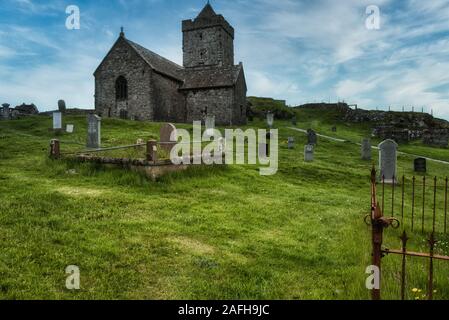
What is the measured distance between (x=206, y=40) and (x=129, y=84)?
15178 millimetres

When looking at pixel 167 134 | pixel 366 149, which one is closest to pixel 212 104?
pixel 366 149

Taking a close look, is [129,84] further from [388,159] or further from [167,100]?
[388,159]

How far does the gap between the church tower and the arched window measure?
12913 millimetres

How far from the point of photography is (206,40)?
44062 millimetres

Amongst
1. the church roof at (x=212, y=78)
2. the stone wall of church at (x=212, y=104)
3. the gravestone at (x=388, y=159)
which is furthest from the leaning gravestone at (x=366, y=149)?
the church roof at (x=212, y=78)

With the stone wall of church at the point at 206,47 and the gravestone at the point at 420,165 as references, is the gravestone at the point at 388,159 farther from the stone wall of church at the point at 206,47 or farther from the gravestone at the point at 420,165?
the stone wall of church at the point at 206,47

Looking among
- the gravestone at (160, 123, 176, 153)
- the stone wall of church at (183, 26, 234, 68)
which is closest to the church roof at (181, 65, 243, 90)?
the stone wall of church at (183, 26, 234, 68)

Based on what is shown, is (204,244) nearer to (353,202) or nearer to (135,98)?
(353,202)

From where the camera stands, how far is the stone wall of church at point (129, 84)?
32.7 m

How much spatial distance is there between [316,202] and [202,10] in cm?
4197

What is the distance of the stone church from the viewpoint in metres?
32.9

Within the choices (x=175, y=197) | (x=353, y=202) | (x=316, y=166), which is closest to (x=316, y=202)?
(x=353, y=202)

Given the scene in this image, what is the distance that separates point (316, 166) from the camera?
15.9 metres

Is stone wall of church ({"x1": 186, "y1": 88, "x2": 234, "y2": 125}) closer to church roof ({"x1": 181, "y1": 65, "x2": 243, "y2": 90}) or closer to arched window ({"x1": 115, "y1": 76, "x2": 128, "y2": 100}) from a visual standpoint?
church roof ({"x1": 181, "y1": 65, "x2": 243, "y2": 90})
